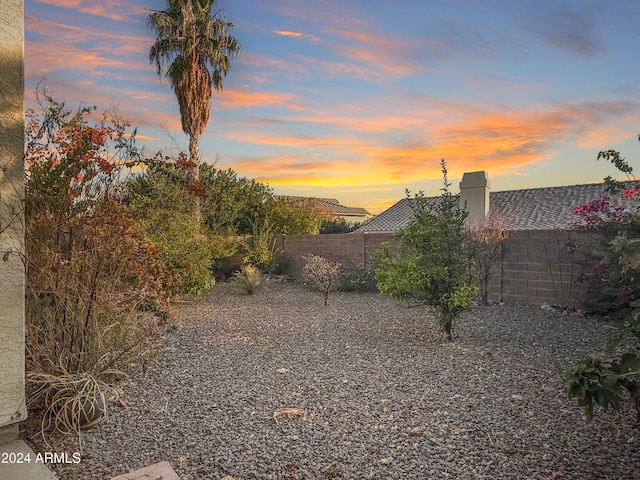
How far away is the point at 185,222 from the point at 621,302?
7.84m

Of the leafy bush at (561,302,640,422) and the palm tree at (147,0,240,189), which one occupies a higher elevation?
the palm tree at (147,0,240,189)

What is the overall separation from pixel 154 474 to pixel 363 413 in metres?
1.62

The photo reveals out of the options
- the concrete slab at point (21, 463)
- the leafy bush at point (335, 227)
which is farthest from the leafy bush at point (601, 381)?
the leafy bush at point (335, 227)

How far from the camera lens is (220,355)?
5.31 metres

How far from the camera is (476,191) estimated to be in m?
12.7

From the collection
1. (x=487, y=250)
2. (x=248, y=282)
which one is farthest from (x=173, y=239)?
(x=487, y=250)

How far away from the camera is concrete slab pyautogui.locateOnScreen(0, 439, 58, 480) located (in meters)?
2.43

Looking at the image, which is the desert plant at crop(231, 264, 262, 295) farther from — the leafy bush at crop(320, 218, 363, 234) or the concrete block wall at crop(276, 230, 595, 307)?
the leafy bush at crop(320, 218, 363, 234)

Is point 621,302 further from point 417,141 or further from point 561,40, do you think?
point 417,141

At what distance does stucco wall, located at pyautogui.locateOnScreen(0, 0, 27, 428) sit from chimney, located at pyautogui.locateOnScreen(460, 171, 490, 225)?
37.0ft

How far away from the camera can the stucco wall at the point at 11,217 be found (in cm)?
284

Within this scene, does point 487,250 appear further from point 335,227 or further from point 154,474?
point 335,227

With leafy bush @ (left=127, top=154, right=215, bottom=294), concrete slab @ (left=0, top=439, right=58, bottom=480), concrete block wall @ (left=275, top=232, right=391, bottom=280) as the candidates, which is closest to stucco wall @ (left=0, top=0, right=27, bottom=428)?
concrete slab @ (left=0, top=439, right=58, bottom=480)

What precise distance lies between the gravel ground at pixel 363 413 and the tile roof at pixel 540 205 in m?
11.7
